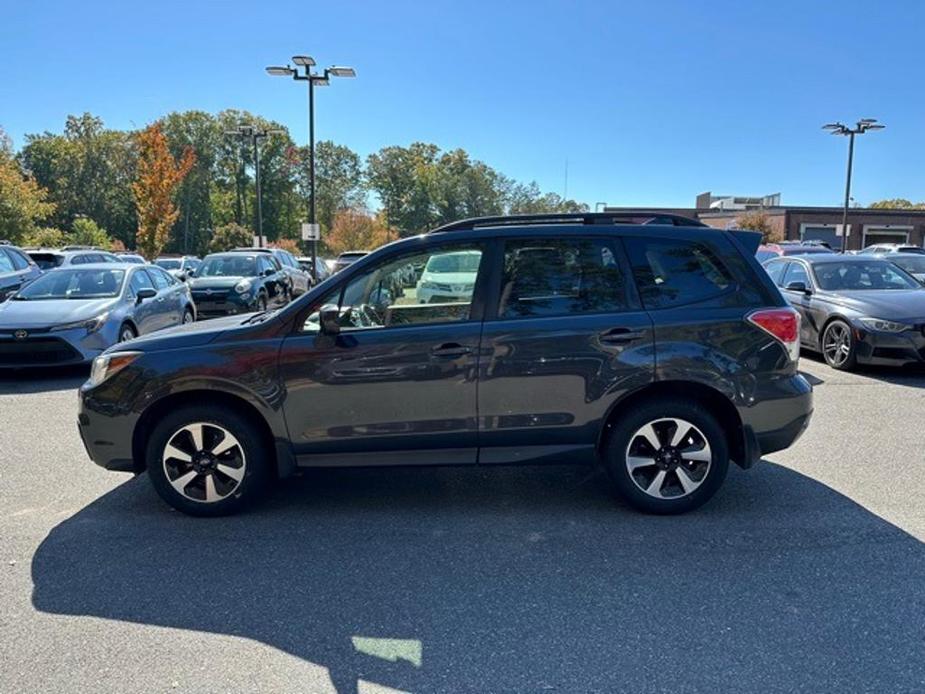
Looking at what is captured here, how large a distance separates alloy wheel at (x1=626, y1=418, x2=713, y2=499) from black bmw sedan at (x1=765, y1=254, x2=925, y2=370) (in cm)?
555

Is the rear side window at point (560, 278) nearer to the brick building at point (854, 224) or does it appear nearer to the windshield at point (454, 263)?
the windshield at point (454, 263)

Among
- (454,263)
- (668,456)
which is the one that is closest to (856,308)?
(668,456)

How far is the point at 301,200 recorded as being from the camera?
3189 inches

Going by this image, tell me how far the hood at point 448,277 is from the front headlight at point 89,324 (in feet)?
20.8

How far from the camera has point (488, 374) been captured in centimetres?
396

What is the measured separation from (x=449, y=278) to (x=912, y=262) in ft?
46.9

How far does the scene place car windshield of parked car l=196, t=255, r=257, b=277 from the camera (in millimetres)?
16047

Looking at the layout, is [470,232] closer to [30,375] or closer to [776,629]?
[776,629]

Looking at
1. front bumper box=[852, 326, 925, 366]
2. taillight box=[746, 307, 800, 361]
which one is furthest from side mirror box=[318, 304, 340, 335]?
front bumper box=[852, 326, 925, 366]

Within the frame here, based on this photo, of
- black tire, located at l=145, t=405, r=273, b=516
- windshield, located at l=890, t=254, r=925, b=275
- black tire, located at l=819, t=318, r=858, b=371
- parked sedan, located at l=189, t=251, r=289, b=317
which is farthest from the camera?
parked sedan, located at l=189, t=251, r=289, b=317

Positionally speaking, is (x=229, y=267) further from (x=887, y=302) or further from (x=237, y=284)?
(x=887, y=302)

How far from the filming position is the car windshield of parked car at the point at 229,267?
632 inches

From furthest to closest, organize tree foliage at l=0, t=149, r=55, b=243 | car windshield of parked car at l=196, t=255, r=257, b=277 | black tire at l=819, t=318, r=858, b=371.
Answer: tree foliage at l=0, t=149, r=55, b=243, car windshield of parked car at l=196, t=255, r=257, b=277, black tire at l=819, t=318, r=858, b=371

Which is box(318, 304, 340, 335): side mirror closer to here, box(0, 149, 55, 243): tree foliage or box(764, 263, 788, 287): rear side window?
box(764, 263, 788, 287): rear side window
